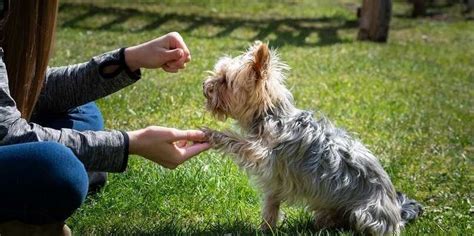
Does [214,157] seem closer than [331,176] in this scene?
No

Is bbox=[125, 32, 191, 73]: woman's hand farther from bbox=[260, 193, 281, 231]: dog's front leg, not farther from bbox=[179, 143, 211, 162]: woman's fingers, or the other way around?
bbox=[260, 193, 281, 231]: dog's front leg

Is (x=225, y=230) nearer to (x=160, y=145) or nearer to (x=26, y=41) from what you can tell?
(x=160, y=145)

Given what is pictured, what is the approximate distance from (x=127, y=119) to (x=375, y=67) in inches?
229

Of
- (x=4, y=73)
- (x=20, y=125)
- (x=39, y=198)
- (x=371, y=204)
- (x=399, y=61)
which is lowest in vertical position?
(x=399, y=61)

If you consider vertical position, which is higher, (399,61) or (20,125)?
(20,125)

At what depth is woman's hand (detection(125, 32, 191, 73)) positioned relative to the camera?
406 cm

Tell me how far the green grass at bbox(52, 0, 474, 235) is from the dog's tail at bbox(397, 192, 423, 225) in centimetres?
6

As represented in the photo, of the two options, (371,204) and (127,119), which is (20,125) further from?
(127,119)

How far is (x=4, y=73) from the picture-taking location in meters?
3.13

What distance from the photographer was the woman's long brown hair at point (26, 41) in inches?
131

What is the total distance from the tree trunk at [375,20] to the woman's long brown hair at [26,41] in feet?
40.8

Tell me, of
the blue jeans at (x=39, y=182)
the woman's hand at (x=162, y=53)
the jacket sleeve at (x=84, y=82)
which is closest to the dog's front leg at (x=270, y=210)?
the woman's hand at (x=162, y=53)

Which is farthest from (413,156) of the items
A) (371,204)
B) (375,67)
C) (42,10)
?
(375,67)

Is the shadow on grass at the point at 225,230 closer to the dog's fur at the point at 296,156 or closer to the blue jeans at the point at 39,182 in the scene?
the dog's fur at the point at 296,156
